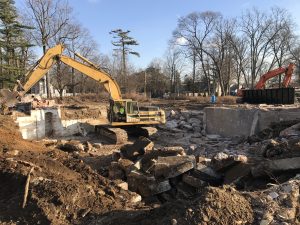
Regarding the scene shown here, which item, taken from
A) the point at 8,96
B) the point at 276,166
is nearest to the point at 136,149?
the point at 276,166

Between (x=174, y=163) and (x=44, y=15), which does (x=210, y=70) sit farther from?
(x=174, y=163)

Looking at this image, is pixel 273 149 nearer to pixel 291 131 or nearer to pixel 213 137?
pixel 291 131

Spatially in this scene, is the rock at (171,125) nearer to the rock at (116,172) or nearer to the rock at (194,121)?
the rock at (194,121)

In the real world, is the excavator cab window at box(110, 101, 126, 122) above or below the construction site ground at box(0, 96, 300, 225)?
above

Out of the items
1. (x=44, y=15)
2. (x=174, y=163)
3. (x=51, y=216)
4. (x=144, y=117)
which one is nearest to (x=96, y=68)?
(x=144, y=117)

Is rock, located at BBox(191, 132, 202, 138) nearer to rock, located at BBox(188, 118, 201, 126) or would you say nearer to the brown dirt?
rock, located at BBox(188, 118, 201, 126)

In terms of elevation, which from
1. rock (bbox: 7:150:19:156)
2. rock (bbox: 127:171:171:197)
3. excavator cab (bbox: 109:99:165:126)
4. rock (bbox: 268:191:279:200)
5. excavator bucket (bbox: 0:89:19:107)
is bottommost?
rock (bbox: 127:171:171:197)

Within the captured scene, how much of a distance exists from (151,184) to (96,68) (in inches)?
441

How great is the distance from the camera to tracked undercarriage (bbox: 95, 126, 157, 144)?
17453 mm

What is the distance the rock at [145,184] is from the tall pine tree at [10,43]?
3015cm

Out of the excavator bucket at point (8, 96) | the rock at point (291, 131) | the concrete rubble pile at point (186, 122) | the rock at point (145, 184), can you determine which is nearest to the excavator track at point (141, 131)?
the concrete rubble pile at point (186, 122)

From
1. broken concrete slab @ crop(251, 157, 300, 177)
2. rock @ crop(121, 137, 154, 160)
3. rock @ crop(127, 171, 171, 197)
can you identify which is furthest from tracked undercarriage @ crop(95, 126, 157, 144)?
broken concrete slab @ crop(251, 157, 300, 177)

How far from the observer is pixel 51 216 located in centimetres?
591

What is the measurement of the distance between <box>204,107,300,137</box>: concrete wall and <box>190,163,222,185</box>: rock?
981 centimetres
